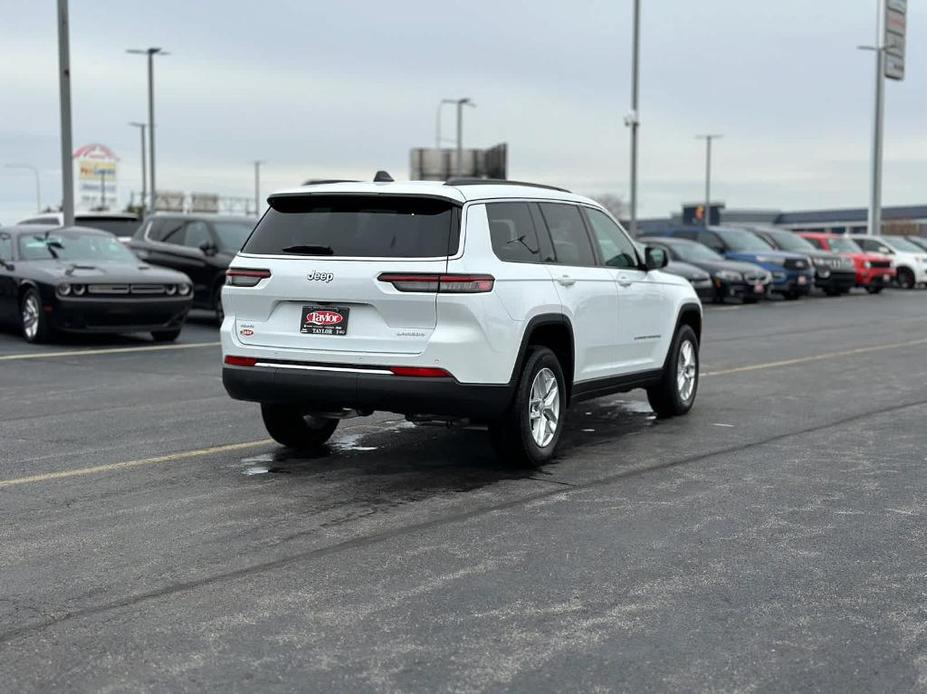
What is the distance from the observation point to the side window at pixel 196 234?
2066 centimetres

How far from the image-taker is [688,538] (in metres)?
6.11

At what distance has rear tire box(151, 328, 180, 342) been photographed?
17.4 meters

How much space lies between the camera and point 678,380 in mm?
10250

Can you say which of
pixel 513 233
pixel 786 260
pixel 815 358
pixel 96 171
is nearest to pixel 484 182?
pixel 513 233

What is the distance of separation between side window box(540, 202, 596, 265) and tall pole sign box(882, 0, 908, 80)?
41.4 meters

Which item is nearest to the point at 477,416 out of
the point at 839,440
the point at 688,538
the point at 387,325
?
the point at 387,325

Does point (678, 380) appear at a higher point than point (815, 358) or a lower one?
higher

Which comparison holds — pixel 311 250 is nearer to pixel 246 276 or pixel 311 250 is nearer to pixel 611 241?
pixel 246 276

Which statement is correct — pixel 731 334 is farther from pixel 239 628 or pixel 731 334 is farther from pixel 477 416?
pixel 239 628

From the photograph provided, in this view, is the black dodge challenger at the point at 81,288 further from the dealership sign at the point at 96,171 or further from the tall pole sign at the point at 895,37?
the dealership sign at the point at 96,171

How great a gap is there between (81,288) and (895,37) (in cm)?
3875

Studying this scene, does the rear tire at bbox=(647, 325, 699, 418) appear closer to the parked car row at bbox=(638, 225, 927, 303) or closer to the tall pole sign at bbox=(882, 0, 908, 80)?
the parked car row at bbox=(638, 225, 927, 303)

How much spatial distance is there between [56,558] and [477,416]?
2.63 meters

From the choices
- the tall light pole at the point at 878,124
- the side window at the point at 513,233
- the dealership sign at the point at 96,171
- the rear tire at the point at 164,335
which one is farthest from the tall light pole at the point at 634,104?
the dealership sign at the point at 96,171
